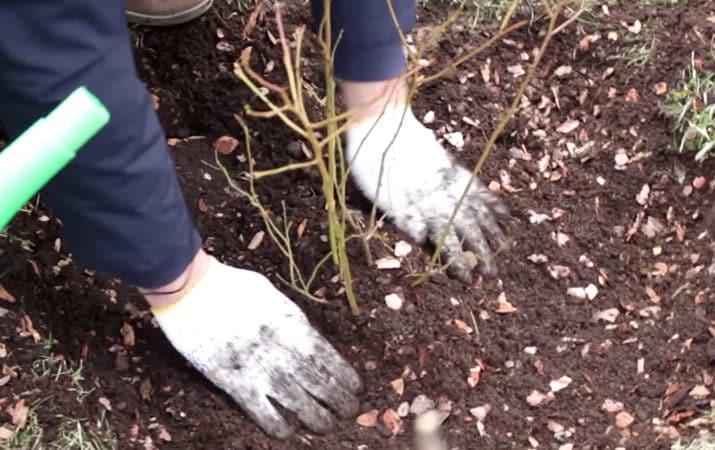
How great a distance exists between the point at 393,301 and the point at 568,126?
1.69ft

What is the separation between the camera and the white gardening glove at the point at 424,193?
5.07 feet

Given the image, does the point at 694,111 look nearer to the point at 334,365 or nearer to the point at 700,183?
the point at 700,183

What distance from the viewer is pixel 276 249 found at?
1567mm

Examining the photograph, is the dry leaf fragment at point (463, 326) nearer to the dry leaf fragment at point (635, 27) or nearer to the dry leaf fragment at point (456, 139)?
the dry leaf fragment at point (456, 139)

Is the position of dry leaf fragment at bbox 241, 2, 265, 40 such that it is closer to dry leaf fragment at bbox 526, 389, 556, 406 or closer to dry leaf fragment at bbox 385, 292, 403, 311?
dry leaf fragment at bbox 385, 292, 403, 311

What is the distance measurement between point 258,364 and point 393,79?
0.53m

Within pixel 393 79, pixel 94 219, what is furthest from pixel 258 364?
pixel 393 79

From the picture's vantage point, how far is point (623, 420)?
1.38 meters

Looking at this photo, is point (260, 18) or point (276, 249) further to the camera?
point (260, 18)

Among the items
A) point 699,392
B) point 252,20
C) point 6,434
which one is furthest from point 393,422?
point 252,20

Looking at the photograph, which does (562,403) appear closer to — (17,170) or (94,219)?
(94,219)

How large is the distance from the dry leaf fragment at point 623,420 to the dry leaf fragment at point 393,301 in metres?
0.38

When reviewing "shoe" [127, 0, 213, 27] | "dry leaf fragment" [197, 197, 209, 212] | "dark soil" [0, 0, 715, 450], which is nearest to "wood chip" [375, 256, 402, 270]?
"dark soil" [0, 0, 715, 450]

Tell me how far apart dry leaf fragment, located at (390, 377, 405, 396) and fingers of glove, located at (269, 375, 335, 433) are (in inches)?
4.3
